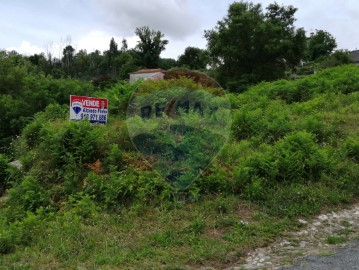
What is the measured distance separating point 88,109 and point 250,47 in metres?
21.4

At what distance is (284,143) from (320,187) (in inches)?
38.7

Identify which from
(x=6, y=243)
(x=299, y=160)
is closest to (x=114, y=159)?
(x=6, y=243)

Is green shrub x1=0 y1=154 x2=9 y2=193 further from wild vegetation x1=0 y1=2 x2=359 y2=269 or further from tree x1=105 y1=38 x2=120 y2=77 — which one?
tree x1=105 y1=38 x2=120 y2=77

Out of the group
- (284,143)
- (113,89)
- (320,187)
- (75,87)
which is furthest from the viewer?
(75,87)

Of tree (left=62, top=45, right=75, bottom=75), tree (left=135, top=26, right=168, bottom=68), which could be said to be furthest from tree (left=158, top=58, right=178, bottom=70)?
tree (left=62, top=45, right=75, bottom=75)

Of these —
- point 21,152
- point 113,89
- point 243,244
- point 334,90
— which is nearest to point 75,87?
point 113,89

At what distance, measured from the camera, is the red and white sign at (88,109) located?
7.69 metres

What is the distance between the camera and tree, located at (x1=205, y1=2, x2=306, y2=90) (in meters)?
27.0

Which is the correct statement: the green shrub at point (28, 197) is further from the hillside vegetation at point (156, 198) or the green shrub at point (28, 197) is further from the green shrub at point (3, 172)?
the green shrub at point (3, 172)

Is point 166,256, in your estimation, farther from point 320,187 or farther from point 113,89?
point 113,89

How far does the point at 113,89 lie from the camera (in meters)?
12.2

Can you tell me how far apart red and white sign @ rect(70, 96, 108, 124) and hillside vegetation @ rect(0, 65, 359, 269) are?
1.06ft

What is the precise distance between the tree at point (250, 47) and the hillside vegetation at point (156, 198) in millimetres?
19154

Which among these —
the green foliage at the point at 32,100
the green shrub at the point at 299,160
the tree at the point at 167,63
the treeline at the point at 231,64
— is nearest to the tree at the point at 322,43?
the treeline at the point at 231,64
